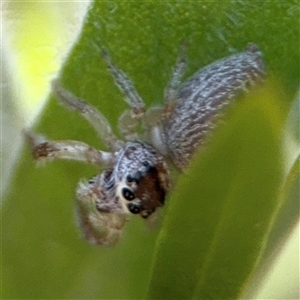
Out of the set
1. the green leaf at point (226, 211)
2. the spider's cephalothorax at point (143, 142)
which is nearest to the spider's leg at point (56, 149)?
the spider's cephalothorax at point (143, 142)

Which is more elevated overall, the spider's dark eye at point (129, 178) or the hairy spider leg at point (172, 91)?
the hairy spider leg at point (172, 91)

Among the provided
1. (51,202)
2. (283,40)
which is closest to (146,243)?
(51,202)

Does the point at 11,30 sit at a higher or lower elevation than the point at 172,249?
higher

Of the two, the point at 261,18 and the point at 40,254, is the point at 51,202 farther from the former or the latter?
the point at 261,18

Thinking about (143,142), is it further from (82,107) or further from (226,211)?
(226,211)

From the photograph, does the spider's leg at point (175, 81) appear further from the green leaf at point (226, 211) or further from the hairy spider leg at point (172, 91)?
the green leaf at point (226, 211)

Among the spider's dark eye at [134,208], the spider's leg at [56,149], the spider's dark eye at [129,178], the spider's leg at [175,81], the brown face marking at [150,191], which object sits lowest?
the spider's dark eye at [134,208]

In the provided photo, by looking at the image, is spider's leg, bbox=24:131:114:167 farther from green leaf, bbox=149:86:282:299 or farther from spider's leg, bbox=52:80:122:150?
green leaf, bbox=149:86:282:299
